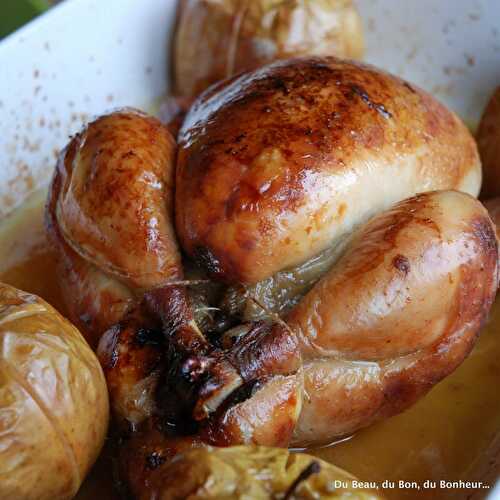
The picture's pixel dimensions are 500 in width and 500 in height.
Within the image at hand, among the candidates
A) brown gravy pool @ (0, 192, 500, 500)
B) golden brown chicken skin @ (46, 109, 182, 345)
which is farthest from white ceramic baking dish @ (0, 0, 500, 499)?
brown gravy pool @ (0, 192, 500, 500)

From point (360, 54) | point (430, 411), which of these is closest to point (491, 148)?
point (360, 54)

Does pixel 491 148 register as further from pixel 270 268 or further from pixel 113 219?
pixel 113 219

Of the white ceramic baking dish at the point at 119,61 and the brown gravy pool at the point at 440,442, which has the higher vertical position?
the white ceramic baking dish at the point at 119,61

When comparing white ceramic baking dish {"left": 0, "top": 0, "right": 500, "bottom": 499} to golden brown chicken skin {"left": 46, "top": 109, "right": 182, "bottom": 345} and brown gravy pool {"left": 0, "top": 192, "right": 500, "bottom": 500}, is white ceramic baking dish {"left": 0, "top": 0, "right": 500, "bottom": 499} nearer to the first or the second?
golden brown chicken skin {"left": 46, "top": 109, "right": 182, "bottom": 345}

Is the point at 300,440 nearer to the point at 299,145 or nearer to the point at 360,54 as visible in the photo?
the point at 299,145

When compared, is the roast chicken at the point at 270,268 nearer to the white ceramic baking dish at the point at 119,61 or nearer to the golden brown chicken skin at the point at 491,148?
the golden brown chicken skin at the point at 491,148

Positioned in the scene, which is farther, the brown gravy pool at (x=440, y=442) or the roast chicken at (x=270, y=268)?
the brown gravy pool at (x=440, y=442)

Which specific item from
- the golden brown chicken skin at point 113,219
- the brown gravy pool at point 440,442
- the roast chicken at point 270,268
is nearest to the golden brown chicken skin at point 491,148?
the brown gravy pool at point 440,442
